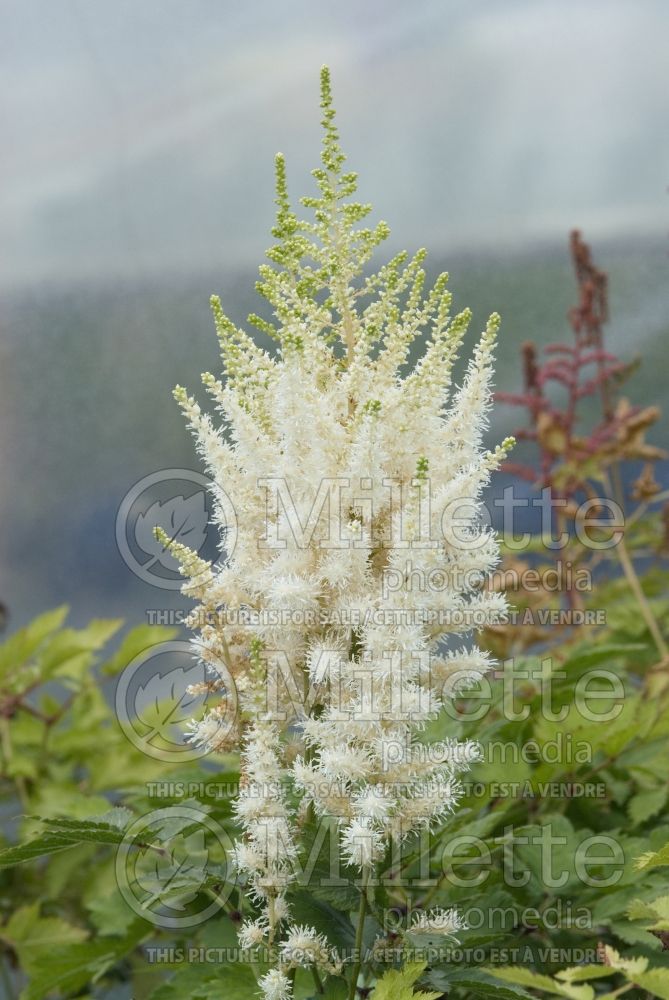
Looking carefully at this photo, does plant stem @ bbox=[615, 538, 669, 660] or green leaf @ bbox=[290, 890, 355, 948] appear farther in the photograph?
plant stem @ bbox=[615, 538, 669, 660]

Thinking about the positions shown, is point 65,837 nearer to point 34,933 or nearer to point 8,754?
point 34,933

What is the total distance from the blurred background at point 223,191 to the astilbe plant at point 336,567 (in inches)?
74.1

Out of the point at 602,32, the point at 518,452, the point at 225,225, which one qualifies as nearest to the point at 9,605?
the point at 225,225

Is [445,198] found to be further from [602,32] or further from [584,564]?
[584,564]

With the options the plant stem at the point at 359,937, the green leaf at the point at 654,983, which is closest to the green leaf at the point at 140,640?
the plant stem at the point at 359,937

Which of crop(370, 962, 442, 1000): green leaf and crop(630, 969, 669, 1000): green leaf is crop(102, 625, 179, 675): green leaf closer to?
crop(370, 962, 442, 1000): green leaf

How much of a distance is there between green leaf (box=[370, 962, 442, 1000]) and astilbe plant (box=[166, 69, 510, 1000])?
0.04 m

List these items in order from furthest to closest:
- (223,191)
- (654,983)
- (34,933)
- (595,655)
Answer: (223,191) < (34,933) < (595,655) < (654,983)

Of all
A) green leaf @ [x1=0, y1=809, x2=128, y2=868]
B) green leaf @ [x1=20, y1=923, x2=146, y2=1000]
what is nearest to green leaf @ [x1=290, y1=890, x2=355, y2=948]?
Answer: green leaf @ [x1=0, y1=809, x2=128, y2=868]

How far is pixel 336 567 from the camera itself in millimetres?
628

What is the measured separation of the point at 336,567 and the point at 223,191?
6.99 feet

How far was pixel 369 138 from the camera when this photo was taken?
2.53 m

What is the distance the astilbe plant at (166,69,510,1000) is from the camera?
24.1 inches

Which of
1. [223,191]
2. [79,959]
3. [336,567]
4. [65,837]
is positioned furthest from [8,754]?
[223,191]
